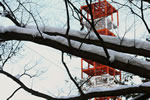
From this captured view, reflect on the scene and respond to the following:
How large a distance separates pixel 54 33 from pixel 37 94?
72 cm

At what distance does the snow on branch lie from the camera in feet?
8.38

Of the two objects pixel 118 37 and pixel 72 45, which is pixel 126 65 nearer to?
pixel 118 37

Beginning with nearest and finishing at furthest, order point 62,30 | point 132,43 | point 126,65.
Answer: point 126,65 → point 132,43 → point 62,30

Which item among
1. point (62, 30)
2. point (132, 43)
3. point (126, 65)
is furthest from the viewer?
point (62, 30)

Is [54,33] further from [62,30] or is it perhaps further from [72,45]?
[72,45]

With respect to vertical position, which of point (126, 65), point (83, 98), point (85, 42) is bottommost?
point (83, 98)

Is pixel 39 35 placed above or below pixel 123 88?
above

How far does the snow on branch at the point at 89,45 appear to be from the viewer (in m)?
2.55

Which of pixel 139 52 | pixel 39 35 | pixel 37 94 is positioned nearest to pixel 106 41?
pixel 139 52

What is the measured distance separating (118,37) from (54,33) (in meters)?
0.74

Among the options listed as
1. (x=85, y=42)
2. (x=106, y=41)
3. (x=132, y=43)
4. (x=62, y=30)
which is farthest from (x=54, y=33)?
(x=132, y=43)

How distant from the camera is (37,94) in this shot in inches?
114

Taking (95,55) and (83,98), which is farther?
(83,98)

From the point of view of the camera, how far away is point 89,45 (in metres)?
→ 2.71
